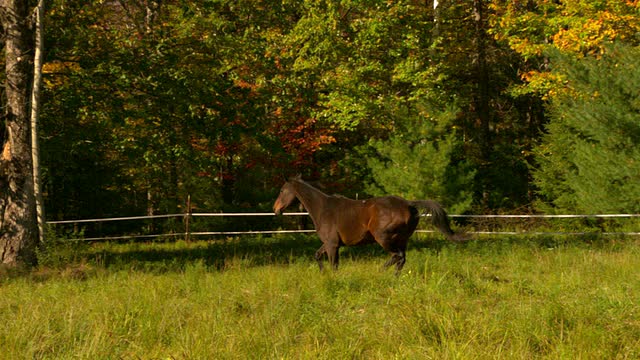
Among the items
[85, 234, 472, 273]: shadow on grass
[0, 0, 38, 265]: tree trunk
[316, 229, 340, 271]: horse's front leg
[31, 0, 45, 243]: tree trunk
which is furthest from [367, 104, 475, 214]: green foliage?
[0, 0, 38, 265]: tree trunk

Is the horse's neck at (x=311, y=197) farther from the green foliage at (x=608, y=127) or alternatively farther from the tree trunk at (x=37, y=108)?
the green foliage at (x=608, y=127)

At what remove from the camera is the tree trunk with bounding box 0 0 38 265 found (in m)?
12.0

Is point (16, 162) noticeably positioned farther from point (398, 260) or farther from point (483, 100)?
point (483, 100)

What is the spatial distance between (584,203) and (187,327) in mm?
16227

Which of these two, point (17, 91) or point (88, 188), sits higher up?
point (17, 91)

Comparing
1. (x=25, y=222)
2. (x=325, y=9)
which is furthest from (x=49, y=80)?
(x=325, y=9)

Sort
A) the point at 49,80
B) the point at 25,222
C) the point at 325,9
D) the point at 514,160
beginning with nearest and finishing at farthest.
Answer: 1. the point at 25,222
2. the point at 49,80
3. the point at 325,9
4. the point at 514,160

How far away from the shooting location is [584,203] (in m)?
19.0

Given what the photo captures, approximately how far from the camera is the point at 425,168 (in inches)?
801

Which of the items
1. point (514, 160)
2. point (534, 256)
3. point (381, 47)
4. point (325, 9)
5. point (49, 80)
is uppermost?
point (325, 9)

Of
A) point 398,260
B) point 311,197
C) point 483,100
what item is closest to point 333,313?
point 398,260

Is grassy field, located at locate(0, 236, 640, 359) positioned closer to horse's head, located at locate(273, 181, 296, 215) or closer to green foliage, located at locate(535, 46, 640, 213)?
horse's head, located at locate(273, 181, 296, 215)

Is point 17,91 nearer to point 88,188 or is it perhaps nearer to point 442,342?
point 442,342

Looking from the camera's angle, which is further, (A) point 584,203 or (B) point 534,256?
(A) point 584,203
